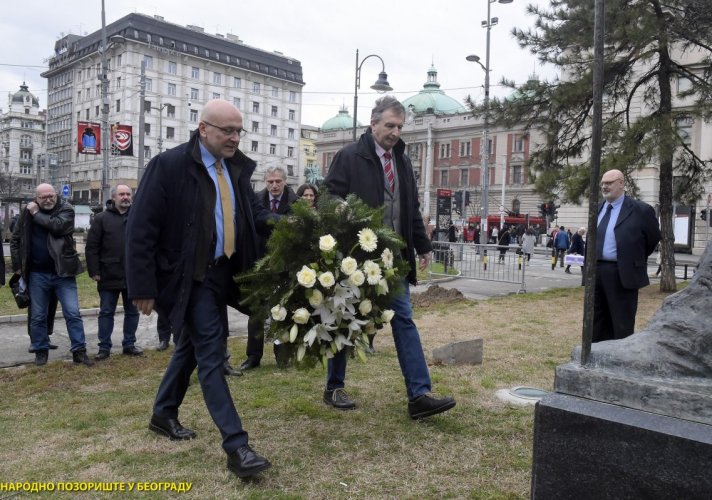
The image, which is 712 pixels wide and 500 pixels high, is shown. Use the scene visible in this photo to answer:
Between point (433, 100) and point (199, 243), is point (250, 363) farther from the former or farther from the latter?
point (433, 100)

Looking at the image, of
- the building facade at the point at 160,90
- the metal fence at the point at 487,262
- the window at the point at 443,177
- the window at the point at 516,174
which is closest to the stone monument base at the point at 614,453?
the metal fence at the point at 487,262

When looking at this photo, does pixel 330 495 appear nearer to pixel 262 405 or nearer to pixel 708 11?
pixel 262 405

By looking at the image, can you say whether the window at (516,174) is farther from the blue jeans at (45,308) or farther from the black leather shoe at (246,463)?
the black leather shoe at (246,463)

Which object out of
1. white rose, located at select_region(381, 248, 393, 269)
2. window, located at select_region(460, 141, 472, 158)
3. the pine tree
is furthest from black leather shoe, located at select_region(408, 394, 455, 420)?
window, located at select_region(460, 141, 472, 158)

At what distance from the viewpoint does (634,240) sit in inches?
205

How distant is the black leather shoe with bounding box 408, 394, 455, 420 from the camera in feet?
13.1

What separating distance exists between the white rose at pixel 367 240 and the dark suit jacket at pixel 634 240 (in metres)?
2.63

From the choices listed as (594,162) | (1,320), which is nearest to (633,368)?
(594,162)

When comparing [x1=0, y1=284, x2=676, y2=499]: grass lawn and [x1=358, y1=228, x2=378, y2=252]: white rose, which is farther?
[x1=358, y1=228, x2=378, y2=252]: white rose

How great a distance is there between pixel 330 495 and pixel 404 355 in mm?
1331

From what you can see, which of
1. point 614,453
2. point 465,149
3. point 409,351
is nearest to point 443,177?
point 465,149

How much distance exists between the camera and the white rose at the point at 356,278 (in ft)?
A: 11.1

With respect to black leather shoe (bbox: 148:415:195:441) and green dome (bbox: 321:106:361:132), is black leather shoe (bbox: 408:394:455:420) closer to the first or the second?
black leather shoe (bbox: 148:415:195:441)

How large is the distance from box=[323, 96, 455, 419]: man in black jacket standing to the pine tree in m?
9.57
